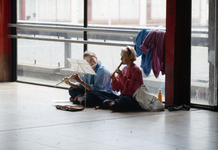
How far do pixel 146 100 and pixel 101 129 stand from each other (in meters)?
1.33

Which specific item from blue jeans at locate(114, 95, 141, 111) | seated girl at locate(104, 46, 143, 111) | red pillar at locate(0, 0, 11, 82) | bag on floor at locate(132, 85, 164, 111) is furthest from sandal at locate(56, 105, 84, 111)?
red pillar at locate(0, 0, 11, 82)

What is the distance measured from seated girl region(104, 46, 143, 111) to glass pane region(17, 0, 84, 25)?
227 cm

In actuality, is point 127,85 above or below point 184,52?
below

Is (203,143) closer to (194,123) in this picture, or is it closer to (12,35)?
(194,123)

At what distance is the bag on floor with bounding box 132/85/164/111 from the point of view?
5633 millimetres

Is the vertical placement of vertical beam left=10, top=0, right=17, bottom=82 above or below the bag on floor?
above

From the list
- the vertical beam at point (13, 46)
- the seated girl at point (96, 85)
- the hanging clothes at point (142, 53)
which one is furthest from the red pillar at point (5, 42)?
the hanging clothes at point (142, 53)

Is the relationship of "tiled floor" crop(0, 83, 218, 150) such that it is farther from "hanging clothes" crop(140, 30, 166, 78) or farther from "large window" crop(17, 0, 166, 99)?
"large window" crop(17, 0, 166, 99)

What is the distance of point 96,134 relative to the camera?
13.9ft

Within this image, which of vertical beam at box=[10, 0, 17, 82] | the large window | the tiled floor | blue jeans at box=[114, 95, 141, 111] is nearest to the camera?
the tiled floor

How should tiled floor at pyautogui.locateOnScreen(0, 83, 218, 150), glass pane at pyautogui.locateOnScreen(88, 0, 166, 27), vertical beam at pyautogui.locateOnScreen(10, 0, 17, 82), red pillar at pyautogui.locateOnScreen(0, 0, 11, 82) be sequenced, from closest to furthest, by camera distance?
tiled floor at pyautogui.locateOnScreen(0, 83, 218, 150) → glass pane at pyautogui.locateOnScreen(88, 0, 166, 27) → red pillar at pyautogui.locateOnScreen(0, 0, 11, 82) → vertical beam at pyautogui.locateOnScreen(10, 0, 17, 82)

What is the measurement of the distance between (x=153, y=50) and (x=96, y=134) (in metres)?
2.20

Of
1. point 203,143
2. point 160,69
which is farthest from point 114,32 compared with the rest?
point 203,143

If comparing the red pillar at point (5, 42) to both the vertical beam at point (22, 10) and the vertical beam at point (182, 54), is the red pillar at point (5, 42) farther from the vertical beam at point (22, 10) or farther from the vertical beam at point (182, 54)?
the vertical beam at point (182, 54)
